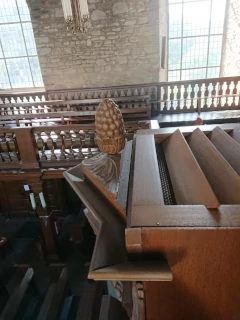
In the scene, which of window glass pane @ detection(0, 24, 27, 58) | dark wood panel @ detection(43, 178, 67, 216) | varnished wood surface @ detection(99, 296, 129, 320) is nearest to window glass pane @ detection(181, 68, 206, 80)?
window glass pane @ detection(0, 24, 27, 58)

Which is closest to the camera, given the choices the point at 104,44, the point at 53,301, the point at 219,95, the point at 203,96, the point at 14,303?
the point at 53,301

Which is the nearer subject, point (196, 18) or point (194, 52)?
point (196, 18)

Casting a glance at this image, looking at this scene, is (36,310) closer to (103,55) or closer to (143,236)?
(143,236)

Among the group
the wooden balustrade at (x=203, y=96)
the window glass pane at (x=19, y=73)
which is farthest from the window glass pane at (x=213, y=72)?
the window glass pane at (x=19, y=73)

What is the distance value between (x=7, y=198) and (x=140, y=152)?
15.0 feet

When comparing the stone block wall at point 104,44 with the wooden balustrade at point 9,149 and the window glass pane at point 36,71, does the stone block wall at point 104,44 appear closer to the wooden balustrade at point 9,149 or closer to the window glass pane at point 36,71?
the window glass pane at point 36,71

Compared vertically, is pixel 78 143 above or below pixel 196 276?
below

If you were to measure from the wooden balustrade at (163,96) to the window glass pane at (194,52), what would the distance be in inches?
67.7

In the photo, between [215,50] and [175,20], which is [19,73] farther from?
[215,50]

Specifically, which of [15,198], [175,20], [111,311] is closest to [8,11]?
[175,20]

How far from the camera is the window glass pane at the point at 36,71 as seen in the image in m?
6.38

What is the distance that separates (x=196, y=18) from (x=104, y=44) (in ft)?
8.22

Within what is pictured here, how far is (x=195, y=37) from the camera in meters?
6.20

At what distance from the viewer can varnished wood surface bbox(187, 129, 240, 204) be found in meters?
0.70
